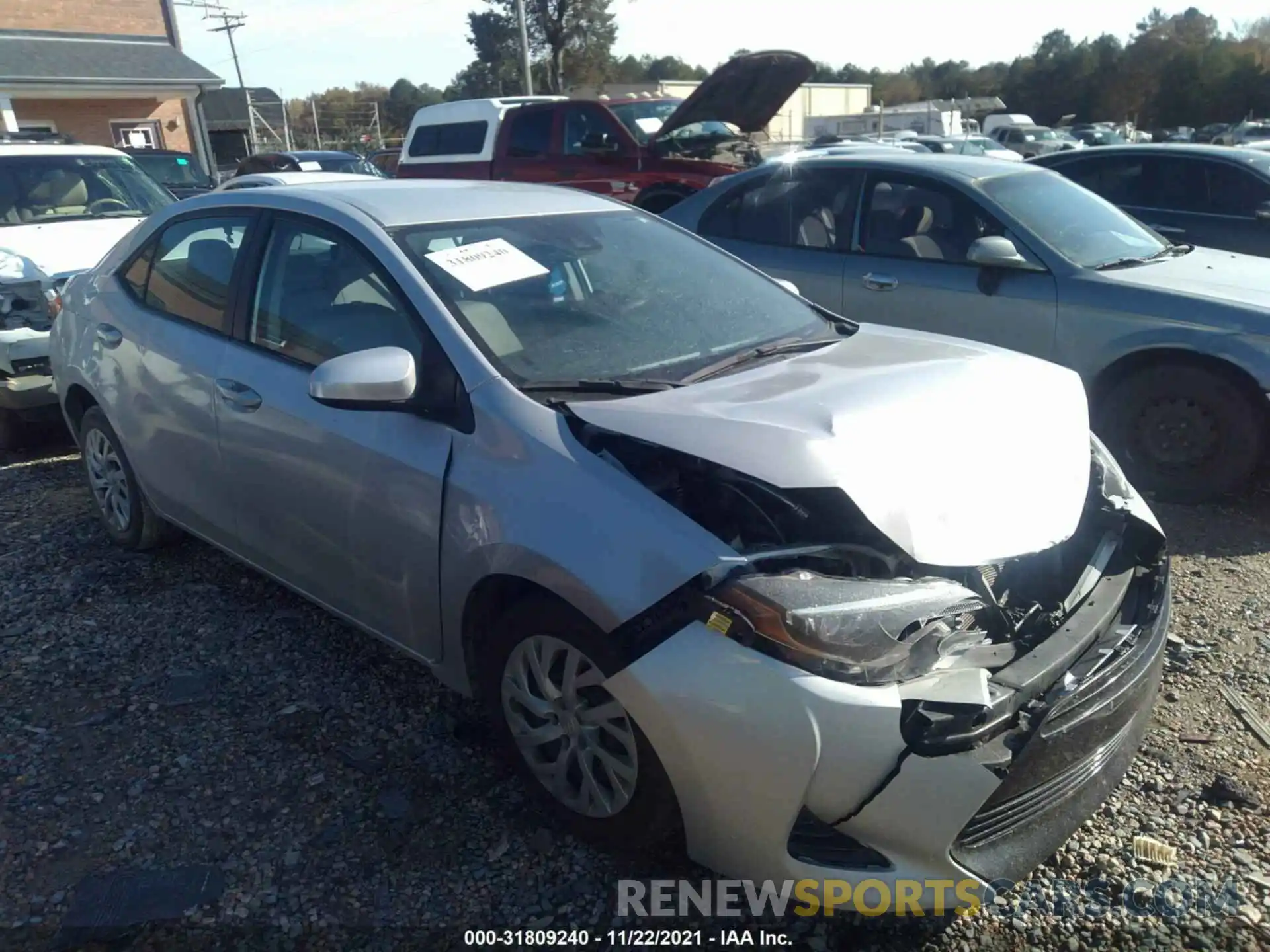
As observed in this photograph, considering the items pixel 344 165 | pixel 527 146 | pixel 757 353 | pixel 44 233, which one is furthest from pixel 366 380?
pixel 344 165

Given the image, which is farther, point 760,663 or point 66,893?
point 66,893

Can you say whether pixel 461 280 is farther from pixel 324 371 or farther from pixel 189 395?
pixel 189 395

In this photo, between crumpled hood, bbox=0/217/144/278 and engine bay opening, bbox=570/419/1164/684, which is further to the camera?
crumpled hood, bbox=0/217/144/278

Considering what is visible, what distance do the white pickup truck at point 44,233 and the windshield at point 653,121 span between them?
5.52 meters

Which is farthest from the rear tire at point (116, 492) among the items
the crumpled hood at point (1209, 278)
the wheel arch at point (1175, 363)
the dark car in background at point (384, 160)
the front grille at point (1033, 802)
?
the dark car in background at point (384, 160)

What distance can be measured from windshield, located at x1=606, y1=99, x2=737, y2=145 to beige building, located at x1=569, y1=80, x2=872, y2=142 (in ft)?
58.9

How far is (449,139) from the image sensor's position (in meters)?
12.7

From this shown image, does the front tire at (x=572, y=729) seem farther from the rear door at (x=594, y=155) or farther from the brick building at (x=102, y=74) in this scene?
the brick building at (x=102, y=74)

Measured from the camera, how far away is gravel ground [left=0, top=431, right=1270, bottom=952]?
2.49 meters

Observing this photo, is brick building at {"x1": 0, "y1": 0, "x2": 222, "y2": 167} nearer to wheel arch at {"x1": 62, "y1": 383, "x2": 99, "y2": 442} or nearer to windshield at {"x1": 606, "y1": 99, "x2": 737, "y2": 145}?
windshield at {"x1": 606, "y1": 99, "x2": 737, "y2": 145}

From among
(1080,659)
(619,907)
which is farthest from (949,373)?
(619,907)

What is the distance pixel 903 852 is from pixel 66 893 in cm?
216

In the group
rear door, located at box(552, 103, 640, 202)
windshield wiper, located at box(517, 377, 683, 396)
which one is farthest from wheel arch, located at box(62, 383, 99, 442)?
rear door, located at box(552, 103, 640, 202)

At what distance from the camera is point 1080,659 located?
2416 millimetres
